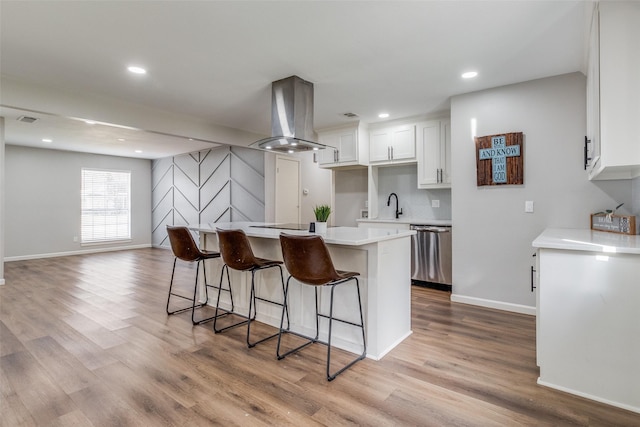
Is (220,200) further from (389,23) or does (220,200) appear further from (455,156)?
(389,23)

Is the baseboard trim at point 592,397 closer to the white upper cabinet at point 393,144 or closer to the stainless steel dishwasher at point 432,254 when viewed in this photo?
the stainless steel dishwasher at point 432,254

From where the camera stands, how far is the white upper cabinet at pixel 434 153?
4480 mm

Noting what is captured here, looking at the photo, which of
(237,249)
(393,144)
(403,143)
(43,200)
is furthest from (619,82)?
(43,200)

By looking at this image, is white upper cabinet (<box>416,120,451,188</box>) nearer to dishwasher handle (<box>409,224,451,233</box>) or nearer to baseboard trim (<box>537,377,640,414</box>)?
dishwasher handle (<box>409,224,451,233</box>)

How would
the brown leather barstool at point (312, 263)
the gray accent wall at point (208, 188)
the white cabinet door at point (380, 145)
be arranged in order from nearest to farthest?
the brown leather barstool at point (312, 263)
the white cabinet door at point (380, 145)
the gray accent wall at point (208, 188)

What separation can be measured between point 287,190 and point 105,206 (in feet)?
16.9

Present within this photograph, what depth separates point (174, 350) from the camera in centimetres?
262

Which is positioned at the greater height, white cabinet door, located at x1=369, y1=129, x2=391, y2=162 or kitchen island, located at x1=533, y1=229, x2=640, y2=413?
white cabinet door, located at x1=369, y1=129, x2=391, y2=162

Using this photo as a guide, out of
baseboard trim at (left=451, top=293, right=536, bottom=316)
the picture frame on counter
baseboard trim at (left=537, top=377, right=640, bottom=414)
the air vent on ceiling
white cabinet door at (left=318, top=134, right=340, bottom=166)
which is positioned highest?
the air vent on ceiling

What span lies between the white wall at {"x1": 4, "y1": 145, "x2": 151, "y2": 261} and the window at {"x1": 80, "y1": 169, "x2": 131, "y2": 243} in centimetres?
17

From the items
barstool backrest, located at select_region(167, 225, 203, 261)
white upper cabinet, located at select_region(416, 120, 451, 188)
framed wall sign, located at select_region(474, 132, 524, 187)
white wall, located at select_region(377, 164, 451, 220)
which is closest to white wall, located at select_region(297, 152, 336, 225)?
white wall, located at select_region(377, 164, 451, 220)

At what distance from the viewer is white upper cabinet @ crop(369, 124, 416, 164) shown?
15.8ft

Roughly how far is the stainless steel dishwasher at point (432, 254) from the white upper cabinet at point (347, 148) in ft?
4.67

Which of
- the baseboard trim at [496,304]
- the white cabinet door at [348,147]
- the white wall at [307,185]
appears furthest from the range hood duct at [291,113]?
the white wall at [307,185]
